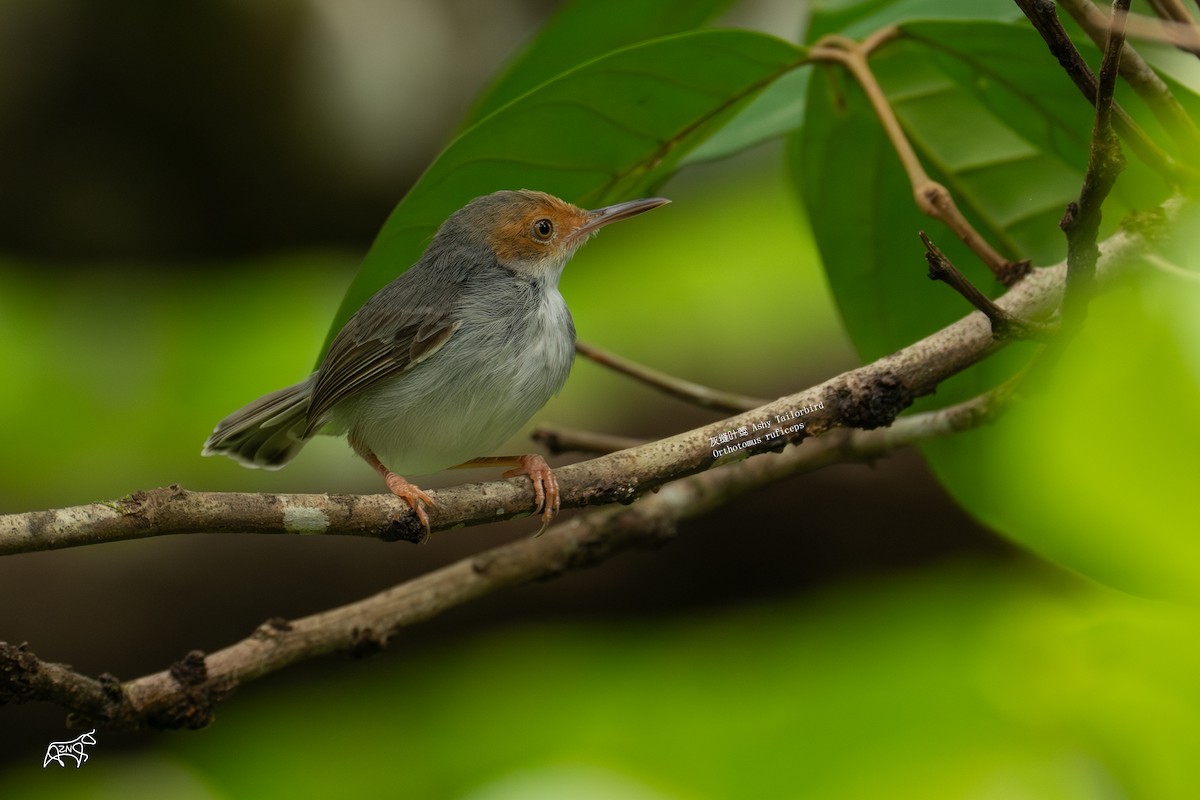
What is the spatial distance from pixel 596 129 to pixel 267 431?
1256 mm

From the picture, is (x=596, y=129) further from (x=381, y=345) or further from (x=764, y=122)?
(x=381, y=345)

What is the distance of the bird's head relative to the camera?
8.68 ft

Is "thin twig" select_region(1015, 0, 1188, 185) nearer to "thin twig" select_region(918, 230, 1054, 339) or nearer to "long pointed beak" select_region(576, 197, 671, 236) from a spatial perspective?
"thin twig" select_region(918, 230, 1054, 339)

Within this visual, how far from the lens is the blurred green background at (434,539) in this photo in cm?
205

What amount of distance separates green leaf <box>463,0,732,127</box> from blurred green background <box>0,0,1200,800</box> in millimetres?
813

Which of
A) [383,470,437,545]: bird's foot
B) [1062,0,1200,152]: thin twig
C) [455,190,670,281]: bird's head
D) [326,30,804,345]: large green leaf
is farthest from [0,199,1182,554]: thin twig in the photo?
[455,190,670,281]: bird's head

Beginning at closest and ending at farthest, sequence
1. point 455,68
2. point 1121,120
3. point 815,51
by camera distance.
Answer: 1. point 1121,120
2. point 815,51
3. point 455,68

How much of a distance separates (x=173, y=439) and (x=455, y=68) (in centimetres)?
268

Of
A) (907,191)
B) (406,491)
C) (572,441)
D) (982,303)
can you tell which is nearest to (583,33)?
(907,191)

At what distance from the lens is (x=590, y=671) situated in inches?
125

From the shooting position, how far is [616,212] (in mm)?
2582

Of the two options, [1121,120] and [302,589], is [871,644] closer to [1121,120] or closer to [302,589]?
[1121,120]

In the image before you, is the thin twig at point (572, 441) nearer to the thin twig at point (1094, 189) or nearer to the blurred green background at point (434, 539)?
the blurred green background at point (434, 539)

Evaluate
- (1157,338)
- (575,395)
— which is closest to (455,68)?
(575,395)
